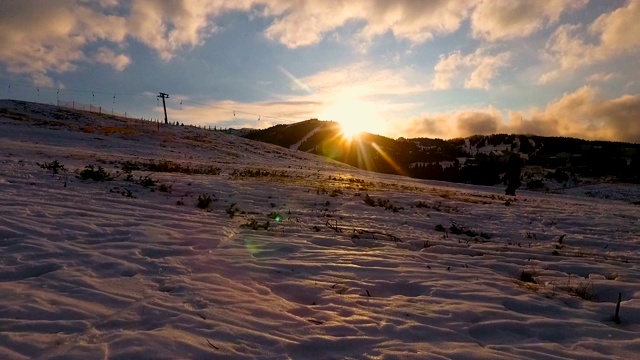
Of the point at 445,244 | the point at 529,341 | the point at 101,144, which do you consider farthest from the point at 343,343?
the point at 101,144

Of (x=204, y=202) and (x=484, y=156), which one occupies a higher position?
(x=484, y=156)

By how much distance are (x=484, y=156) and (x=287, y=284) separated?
73106 millimetres

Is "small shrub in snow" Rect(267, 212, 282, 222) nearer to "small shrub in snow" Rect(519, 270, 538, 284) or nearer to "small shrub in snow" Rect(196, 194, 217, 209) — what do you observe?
"small shrub in snow" Rect(196, 194, 217, 209)

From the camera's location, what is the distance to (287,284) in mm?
5789

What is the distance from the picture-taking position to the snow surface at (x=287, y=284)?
4047 mm

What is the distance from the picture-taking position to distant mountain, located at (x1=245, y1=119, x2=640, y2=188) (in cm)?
5284

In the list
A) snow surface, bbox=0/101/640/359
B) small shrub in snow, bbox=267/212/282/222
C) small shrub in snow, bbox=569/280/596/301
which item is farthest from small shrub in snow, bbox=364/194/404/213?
small shrub in snow, bbox=569/280/596/301

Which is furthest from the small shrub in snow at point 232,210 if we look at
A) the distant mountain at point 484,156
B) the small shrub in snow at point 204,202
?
the distant mountain at point 484,156

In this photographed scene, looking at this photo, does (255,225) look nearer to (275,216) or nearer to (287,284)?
(275,216)

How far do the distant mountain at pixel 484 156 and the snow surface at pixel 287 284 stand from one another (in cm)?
2623

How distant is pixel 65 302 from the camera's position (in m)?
4.53

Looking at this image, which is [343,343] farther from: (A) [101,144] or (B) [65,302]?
(A) [101,144]

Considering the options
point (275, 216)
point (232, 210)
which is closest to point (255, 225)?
point (275, 216)

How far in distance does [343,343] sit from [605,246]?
29.2ft
